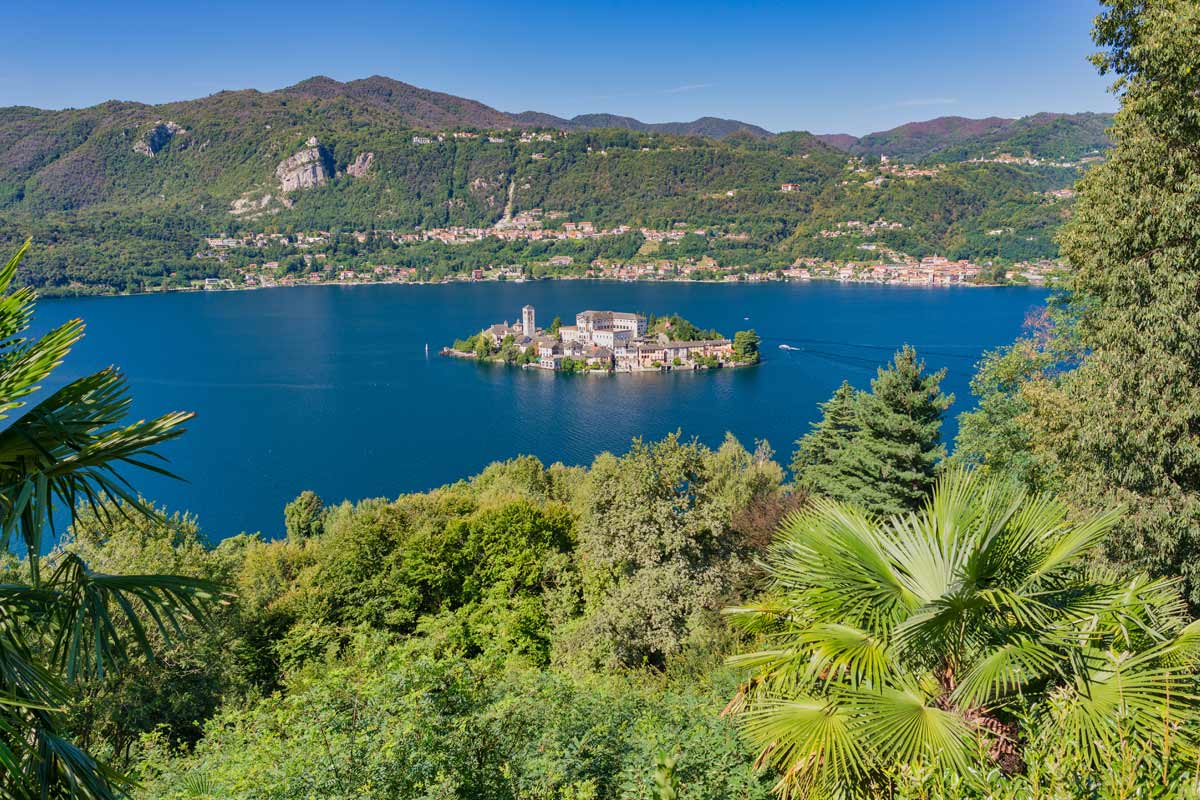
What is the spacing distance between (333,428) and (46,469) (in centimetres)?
4052

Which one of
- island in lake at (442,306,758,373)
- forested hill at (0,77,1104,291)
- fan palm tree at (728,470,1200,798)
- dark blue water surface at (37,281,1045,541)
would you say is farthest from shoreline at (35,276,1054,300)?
fan palm tree at (728,470,1200,798)

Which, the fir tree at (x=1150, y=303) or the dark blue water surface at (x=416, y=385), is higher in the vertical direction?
the fir tree at (x=1150, y=303)

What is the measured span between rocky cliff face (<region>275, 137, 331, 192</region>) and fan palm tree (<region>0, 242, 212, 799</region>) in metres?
183

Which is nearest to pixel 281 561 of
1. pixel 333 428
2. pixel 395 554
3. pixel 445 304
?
pixel 395 554

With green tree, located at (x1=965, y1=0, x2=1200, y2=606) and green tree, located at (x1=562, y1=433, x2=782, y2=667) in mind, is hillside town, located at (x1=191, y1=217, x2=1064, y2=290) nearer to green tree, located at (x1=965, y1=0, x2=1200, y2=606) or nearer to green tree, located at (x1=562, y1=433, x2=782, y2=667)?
green tree, located at (x1=562, y1=433, x2=782, y2=667)

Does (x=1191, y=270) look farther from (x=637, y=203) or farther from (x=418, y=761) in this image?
(x=637, y=203)

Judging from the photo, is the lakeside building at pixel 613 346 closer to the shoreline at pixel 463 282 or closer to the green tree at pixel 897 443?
the green tree at pixel 897 443

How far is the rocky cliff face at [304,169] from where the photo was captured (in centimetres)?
16400

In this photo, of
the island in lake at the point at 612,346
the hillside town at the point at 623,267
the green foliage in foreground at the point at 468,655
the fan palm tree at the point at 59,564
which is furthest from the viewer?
the hillside town at the point at 623,267

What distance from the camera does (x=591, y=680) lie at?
6.23 m

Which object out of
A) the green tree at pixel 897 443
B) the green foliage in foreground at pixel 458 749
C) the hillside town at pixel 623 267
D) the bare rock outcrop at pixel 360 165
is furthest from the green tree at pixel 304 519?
the bare rock outcrop at pixel 360 165

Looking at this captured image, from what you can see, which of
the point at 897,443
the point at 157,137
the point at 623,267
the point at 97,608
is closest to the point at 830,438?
the point at 897,443

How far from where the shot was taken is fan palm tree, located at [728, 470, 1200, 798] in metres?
2.40

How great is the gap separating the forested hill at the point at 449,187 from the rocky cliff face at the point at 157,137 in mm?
467
